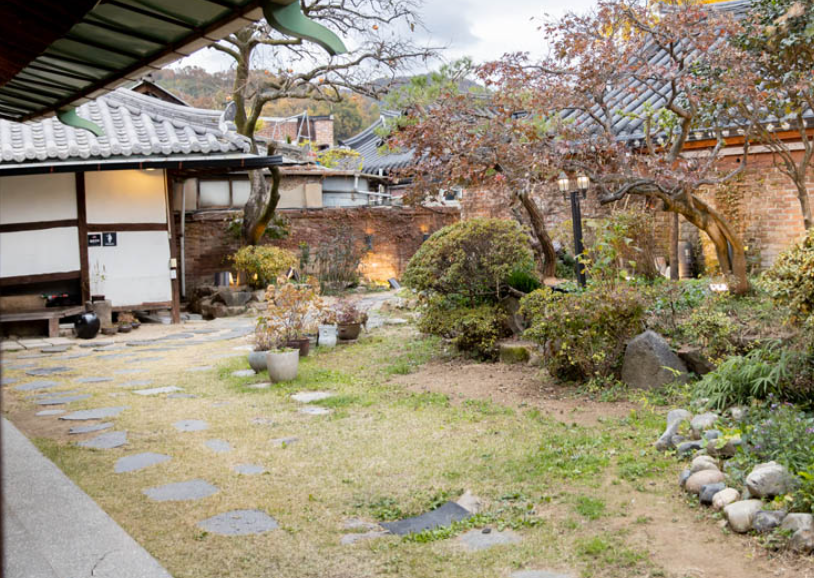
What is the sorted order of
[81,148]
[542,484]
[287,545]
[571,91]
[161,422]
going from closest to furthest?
[287,545], [542,484], [161,422], [571,91], [81,148]

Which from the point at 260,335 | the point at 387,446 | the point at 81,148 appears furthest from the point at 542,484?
the point at 81,148

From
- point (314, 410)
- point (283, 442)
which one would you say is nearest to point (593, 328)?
point (314, 410)

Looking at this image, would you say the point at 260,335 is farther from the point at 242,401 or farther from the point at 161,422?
the point at 161,422

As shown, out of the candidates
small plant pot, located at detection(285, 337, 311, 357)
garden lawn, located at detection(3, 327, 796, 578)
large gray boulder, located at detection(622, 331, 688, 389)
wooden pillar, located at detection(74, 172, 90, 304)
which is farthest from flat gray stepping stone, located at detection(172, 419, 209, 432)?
wooden pillar, located at detection(74, 172, 90, 304)

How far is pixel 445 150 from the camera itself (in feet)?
26.9

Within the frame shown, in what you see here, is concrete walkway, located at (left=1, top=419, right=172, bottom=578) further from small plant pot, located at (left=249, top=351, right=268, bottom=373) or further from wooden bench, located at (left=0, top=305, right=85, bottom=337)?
wooden bench, located at (left=0, top=305, right=85, bottom=337)

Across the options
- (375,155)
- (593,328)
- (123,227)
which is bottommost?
(593,328)

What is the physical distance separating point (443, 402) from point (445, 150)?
3268mm

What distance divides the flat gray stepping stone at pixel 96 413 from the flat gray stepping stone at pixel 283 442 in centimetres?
191

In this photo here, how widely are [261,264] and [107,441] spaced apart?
381 inches

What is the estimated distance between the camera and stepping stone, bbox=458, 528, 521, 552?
136 inches

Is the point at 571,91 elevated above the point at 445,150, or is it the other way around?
the point at 571,91

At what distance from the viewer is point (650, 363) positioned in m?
5.96

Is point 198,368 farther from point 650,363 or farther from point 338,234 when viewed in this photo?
point 338,234
